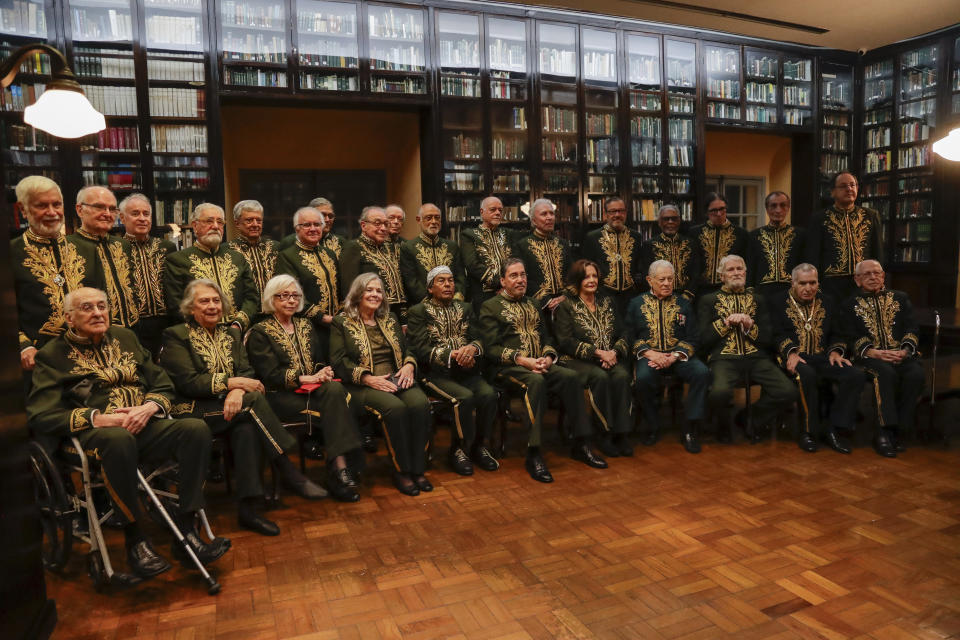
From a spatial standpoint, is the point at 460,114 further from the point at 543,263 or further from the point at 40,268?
the point at 40,268

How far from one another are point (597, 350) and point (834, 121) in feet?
19.4

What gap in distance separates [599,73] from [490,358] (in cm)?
426

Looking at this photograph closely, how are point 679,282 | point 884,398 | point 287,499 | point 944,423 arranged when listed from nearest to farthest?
point 287,499
point 884,398
point 944,423
point 679,282

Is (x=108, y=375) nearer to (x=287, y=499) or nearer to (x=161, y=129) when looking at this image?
(x=287, y=499)

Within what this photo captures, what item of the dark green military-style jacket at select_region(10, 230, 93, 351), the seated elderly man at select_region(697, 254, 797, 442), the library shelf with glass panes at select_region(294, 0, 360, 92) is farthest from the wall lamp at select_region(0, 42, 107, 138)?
the seated elderly man at select_region(697, 254, 797, 442)

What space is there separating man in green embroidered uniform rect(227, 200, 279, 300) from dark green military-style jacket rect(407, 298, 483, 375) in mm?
940

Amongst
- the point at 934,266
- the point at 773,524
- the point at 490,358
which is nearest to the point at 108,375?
the point at 490,358

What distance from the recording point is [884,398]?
165 inches

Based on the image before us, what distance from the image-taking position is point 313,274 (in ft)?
14.1

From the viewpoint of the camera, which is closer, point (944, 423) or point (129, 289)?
point (129, 289)

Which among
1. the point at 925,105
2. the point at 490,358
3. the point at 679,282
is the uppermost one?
the point at 925,105

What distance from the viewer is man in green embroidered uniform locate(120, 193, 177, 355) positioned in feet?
12.4

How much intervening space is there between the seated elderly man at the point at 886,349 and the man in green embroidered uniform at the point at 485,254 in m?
2.39

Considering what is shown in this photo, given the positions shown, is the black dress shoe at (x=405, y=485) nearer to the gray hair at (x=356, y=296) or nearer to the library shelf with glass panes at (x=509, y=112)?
the gray hair at (x=356, y=296)
